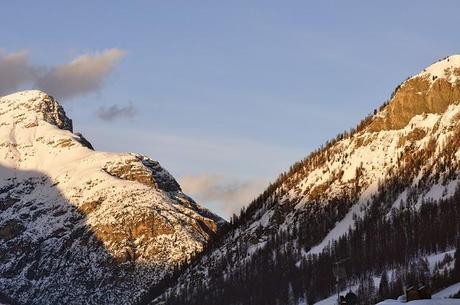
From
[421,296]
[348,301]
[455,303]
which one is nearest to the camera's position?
[455,303]

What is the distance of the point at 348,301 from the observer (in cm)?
19562

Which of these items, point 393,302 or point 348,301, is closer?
point 393,302

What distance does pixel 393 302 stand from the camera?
465 ft

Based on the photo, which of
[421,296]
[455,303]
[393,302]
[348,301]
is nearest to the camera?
[455,303]

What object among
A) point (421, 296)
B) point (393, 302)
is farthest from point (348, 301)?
point (393, 302)

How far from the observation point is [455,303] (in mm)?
129875

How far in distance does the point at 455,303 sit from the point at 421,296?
30365 mm

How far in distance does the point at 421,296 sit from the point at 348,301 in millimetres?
36990

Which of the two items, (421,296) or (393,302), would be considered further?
(421,296)

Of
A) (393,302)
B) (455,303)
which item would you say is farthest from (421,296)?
(455,303)

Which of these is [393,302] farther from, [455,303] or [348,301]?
[348,301]

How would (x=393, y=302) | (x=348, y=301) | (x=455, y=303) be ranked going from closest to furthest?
(x=455, y=303), (x=393, y=302), (x=348, y=301)

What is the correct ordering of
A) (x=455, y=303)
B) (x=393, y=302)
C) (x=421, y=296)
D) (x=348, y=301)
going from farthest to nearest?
(x=348, y=301)
(x=421, y=296)
(x=393, y=302)
(x=455, y=303)

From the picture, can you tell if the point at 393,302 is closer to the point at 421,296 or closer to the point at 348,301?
the point at 421,296
